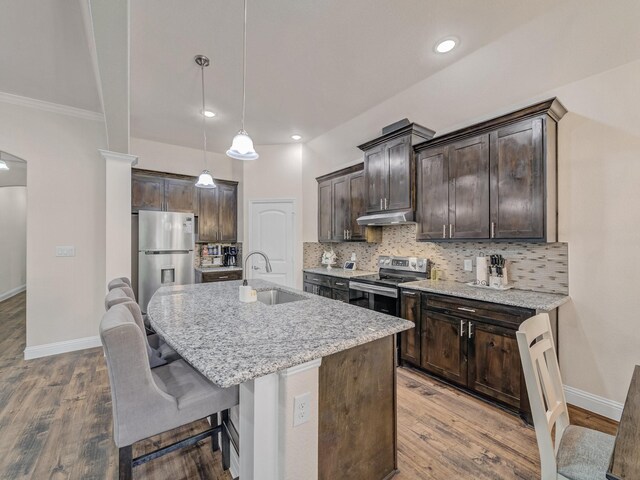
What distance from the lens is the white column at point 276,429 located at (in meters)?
1.12

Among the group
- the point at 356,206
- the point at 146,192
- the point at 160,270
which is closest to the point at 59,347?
the point at 160,270

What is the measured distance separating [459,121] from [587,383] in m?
2.66

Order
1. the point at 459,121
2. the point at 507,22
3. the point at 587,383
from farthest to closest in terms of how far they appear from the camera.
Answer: the point at 459,121 < the point at 587,383 < the point at 507,22

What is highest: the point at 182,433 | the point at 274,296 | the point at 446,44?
the point at 446,44

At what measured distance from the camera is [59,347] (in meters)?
3.58

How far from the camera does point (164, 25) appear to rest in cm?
222

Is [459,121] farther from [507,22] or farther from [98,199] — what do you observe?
[98,199]

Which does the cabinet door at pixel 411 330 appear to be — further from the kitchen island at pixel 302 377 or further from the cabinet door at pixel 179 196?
the cabinet door at pixel 179 196

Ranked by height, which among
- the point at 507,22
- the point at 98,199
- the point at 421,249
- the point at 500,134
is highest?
the point at 507,22

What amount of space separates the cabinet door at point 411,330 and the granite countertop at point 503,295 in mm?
122

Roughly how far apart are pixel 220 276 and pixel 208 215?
1.11 meters

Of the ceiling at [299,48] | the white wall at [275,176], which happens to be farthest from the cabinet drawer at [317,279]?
the ceiling at [299,48]

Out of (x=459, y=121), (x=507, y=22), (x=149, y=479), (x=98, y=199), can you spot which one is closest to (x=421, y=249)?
(x=459, y=121)

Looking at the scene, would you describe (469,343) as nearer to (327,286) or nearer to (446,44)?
(327,286)
